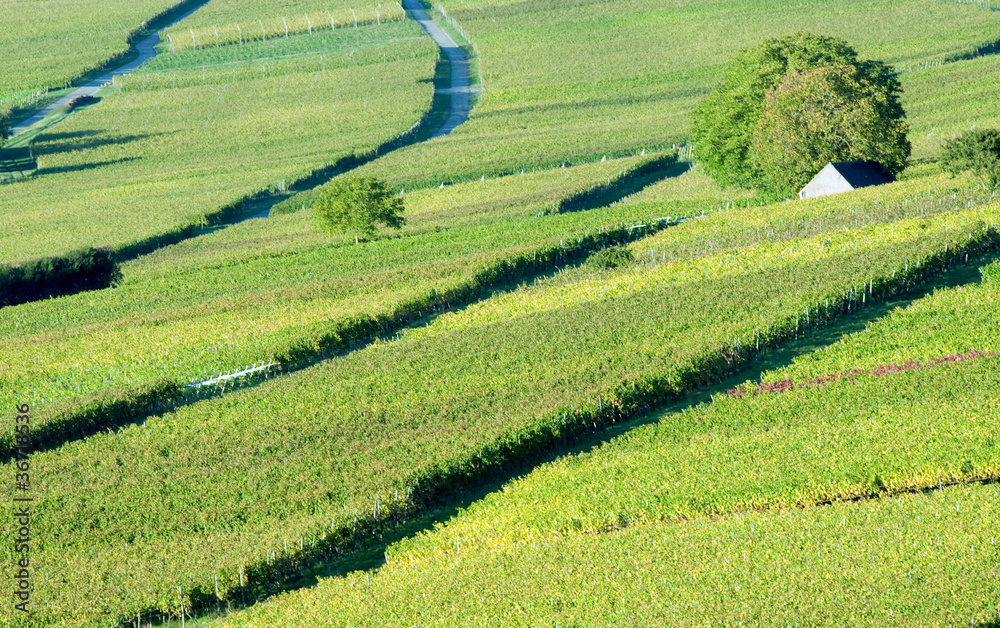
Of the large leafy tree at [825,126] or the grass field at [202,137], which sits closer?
the large leafy tree at [825,126]

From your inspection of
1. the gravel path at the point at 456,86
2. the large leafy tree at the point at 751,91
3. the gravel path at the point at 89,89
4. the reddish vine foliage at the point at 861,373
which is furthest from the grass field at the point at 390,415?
the gravel path at the point at 89,89

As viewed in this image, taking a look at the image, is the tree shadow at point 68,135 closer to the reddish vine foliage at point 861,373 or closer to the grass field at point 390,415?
the grass field at point 390,415

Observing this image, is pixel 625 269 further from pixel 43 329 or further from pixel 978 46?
pixel 978 46

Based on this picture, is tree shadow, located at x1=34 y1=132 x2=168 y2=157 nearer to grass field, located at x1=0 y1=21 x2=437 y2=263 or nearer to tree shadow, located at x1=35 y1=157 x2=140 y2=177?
grass field, located at x1=0 y1=21 x2=437 y2=263

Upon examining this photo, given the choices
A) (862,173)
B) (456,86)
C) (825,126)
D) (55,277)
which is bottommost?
(55,277)

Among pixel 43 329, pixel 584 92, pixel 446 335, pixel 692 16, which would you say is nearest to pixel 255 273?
pixel 43 329

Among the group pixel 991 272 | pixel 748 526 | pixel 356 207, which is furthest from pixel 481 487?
pixel 356 207

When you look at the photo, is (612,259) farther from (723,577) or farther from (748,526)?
(723,577)
